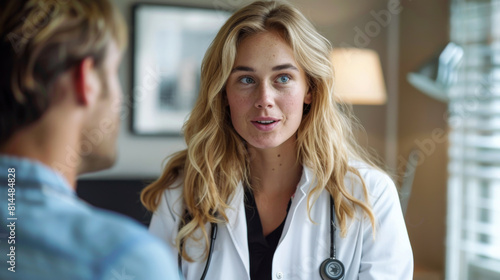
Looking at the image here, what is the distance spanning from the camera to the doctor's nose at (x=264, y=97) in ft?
2.33

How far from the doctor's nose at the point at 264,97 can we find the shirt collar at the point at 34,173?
1.35 ft

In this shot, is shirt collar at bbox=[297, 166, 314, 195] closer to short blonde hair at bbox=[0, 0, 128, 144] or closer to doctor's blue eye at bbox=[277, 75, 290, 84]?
doctor's blue eye at bbox=[277, 75, 290, 84]

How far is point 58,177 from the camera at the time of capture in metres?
0.33

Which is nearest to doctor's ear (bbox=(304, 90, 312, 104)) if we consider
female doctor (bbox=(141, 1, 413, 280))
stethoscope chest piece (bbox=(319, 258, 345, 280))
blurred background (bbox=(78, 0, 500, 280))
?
female doctor (bbox=(141, 1, 413, 280))

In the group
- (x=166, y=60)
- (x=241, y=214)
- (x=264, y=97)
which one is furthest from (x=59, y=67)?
(x=166, y=60)

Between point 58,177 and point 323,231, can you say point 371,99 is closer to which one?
point 323,231

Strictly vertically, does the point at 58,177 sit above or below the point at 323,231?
above

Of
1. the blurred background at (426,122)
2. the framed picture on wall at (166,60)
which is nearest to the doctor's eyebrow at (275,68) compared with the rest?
the blurred background at (426,122)

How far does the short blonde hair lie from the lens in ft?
1.08

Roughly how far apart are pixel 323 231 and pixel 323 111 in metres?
0.19

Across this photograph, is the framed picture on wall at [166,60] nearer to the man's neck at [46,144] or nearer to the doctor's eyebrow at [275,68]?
the doctor's eyebrow at [275,68]

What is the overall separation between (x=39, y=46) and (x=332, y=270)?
0.54 meters

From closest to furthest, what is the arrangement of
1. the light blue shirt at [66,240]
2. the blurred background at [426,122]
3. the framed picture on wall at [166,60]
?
the light blue shirt at [66,240], the blurred background at [426,122], the framed picture on wall at [166,60]

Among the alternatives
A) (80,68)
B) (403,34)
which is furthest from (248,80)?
(403,34)
